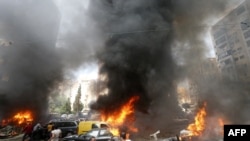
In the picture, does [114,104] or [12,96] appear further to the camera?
[12,96]

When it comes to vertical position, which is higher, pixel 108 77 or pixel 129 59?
pixel 129 59

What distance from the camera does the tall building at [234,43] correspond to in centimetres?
4290

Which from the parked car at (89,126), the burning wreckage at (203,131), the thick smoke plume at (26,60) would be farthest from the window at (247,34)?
the parked car at (89,126)

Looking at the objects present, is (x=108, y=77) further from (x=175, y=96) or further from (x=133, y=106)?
(x=175, y=96)

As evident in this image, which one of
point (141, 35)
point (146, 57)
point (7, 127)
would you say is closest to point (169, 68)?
point (146, 57)

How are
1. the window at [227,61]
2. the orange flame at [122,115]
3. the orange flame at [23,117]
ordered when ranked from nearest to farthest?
the orange flame at [122,115]
the orange flame at [23,117]
the window at [227,61]

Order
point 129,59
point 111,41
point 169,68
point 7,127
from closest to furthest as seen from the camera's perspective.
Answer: point 7,127
point 129,59
point 111,41
point 169,68

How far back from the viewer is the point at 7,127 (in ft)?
60.8

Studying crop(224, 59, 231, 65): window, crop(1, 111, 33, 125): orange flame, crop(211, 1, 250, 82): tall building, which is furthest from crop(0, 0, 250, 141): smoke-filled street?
crop(224, 59, 231, 65): window

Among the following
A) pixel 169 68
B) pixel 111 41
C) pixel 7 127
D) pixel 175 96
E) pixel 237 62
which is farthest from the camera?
pixel 237 62

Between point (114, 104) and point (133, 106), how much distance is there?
190cm

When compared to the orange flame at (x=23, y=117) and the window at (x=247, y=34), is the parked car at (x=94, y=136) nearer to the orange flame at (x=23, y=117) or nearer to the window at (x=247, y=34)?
the orange flame at (x=23, y=117)

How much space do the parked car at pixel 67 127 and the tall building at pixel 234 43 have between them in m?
31.8

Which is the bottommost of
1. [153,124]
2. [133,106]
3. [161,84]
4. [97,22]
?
[153,124]
